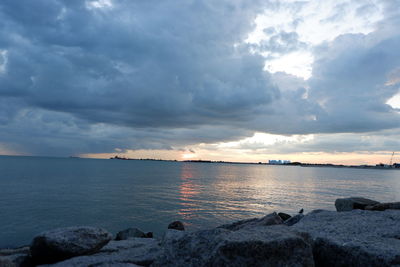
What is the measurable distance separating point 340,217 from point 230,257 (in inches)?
467

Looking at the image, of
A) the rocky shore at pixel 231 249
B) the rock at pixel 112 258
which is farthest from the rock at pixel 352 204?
the rock at pixel 112 258

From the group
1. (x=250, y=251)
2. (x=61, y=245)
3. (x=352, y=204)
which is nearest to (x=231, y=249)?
(x=250, y=251)

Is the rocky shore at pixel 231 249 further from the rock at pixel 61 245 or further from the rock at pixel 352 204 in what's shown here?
the rock at pixel 352 204

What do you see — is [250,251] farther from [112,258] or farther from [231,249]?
[112,258]

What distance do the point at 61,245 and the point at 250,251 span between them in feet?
23.5

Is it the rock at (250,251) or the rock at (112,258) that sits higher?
the rock at (250,251)

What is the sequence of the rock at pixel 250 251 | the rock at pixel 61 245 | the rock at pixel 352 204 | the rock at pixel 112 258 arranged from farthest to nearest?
the rock at pixel 352 204 → the rock at pixel 61 245 → the rock at pixel 112 258 → the rock at pixel 250 251

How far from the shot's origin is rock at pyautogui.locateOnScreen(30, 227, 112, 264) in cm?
915

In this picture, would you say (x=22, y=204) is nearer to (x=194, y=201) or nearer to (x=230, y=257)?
(x=194, y=201)

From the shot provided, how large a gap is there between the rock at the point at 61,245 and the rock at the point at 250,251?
5122 millimetres

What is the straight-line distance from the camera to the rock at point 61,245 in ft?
30.0

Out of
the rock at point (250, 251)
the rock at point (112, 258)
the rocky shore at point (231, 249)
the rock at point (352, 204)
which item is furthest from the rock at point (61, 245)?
the rock at point (352, 204)

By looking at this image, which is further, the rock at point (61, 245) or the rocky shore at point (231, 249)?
the rock at point (61, 245)

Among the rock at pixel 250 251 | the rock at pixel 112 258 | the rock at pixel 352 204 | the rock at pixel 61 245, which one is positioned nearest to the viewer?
the rock at pixel 250 251
